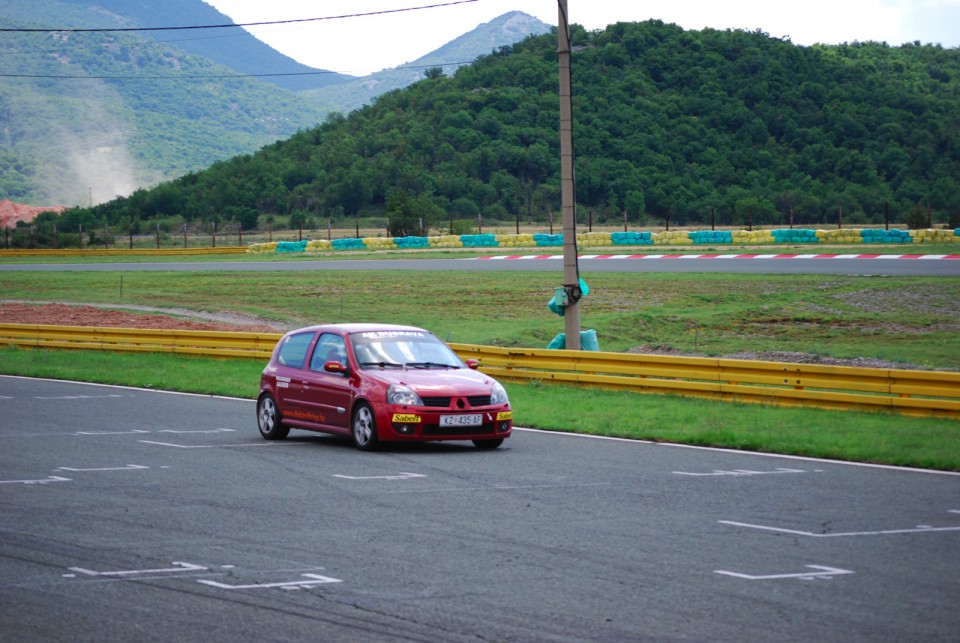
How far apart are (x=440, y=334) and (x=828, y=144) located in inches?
3130

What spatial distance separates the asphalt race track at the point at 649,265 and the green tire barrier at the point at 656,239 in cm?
599

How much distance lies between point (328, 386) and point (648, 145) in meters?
90.0

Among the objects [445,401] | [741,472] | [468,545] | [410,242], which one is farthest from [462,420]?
[410,242]

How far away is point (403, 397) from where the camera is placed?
47.0 ft

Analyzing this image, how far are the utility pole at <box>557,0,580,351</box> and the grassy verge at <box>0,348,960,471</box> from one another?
5.08 ft

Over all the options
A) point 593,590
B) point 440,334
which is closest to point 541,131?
point 440,334

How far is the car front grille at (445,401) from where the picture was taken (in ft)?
47.1

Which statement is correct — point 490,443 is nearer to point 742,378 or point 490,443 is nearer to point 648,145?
point 742,378

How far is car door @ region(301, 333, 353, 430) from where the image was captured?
49.2ft

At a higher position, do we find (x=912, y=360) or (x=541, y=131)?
(x=541, y=131)

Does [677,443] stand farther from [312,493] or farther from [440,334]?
[440,334]

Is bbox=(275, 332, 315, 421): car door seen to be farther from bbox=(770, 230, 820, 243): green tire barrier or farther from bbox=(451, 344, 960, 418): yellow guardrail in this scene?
bbox=(770, 230, 820, 243): green tire barrier

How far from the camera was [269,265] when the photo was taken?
187 ft

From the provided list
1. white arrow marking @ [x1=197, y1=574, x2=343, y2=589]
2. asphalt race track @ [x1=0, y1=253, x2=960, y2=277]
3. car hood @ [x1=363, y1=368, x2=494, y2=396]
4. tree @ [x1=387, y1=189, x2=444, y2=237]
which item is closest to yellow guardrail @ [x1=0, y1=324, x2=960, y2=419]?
car hood @ [x1=363, y1=368, x2=494, y2=396]
